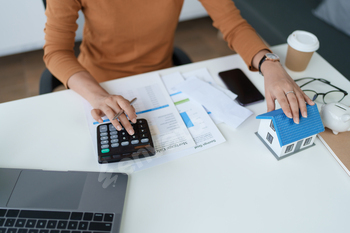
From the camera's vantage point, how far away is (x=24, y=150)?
622 millimetres

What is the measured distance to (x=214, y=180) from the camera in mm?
566

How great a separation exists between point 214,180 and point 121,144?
231 mm

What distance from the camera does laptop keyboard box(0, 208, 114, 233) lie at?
476 millimetres

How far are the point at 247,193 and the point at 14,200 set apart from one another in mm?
487

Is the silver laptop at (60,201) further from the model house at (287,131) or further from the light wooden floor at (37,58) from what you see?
the light wooden floor at (37,58)

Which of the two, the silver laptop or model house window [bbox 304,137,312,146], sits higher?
model house window [bbox 304,137,312,146]

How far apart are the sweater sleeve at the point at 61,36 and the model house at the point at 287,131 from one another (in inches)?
22.5

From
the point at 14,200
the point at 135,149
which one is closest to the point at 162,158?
the point at 135,149

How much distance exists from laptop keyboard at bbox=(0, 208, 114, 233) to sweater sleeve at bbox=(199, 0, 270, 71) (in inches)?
25.1

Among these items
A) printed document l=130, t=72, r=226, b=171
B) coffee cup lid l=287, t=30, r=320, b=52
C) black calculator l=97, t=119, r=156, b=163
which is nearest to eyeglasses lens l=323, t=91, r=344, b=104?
coffee cup lid l=287, t=30, r=320, b=52

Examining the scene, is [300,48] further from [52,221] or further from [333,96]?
[52,221]

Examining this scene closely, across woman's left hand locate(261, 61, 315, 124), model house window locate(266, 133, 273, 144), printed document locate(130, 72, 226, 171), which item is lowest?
printed document locate(130, 72, 226, 171)

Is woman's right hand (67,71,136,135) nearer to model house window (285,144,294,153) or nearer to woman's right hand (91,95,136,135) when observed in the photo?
woman's right hand (91,95,136,135)

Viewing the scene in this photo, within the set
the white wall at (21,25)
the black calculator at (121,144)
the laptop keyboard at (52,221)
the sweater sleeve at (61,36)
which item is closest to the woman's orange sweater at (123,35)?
the sweater sleeve at (61,36)
